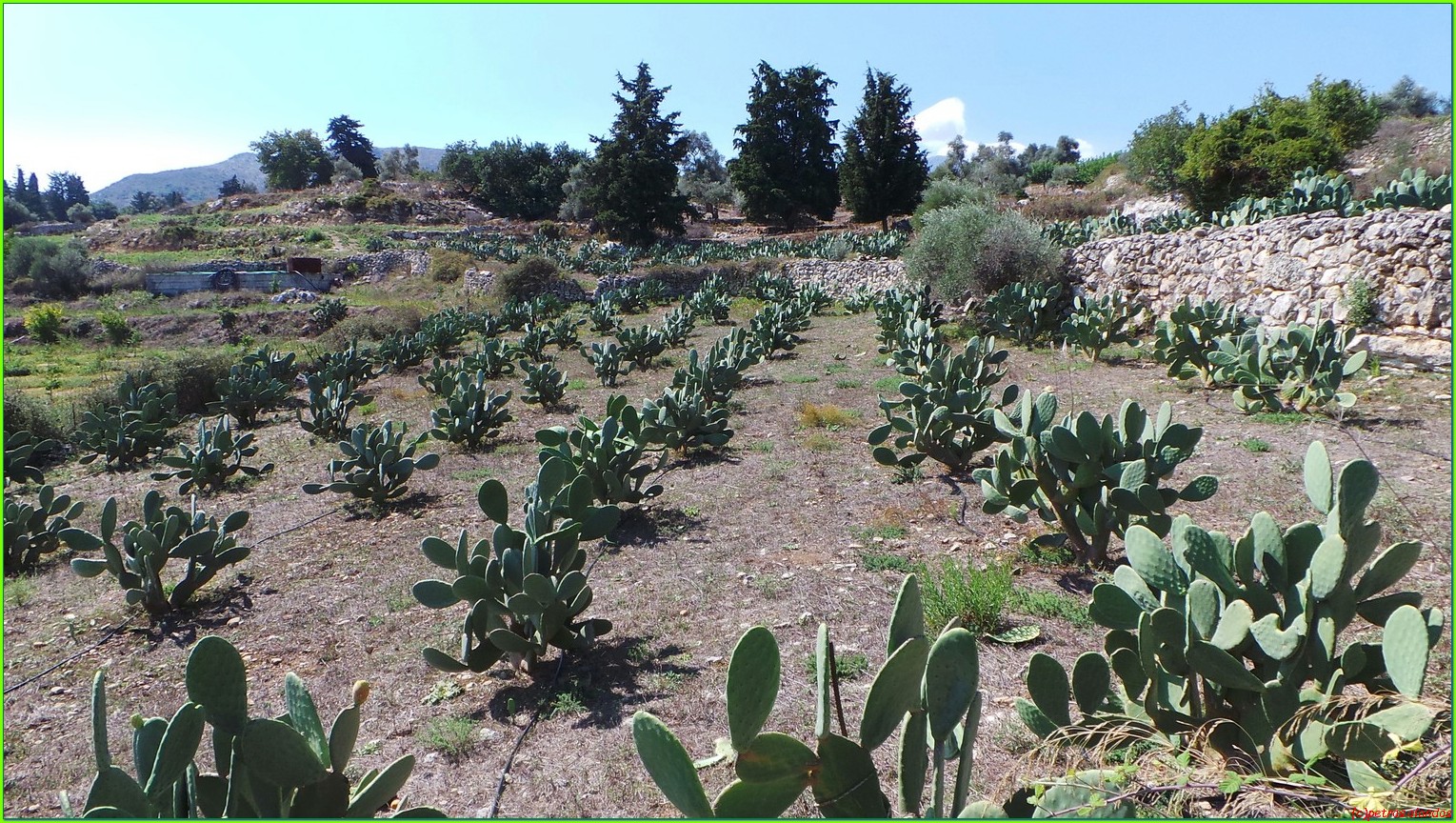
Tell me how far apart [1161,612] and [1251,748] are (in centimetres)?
49

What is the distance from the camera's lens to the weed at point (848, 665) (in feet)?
9.59

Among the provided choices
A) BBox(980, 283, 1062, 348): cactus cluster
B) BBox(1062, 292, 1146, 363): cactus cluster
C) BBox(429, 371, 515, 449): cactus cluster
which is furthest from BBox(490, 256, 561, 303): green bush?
BBox(1062, 292, 1146, 363): cactus cluster

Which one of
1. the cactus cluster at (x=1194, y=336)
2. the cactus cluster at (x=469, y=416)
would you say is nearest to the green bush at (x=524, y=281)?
the cactus cluster at (x=469, y=416)

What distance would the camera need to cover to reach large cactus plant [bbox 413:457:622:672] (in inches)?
117

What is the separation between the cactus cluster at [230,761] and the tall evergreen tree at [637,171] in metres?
33.9

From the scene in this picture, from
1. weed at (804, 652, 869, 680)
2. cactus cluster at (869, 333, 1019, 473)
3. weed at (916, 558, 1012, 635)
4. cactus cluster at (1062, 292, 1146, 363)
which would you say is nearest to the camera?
weed at (804, 652, 869, 680)

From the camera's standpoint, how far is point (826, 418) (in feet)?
24.6

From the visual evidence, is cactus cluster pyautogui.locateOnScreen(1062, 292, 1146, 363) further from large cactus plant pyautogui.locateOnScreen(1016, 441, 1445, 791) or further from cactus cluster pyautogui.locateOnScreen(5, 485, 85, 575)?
cactus cluster pyautogui.locateOnScreen(5, 485, 85, 575)

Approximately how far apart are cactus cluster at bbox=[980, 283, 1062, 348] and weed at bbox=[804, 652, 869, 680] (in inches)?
368

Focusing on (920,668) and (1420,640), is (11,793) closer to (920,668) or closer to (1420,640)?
(920,668)

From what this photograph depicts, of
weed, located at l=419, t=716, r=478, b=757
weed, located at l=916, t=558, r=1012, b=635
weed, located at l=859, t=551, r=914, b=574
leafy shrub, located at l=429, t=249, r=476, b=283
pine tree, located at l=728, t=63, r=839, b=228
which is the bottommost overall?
weed, located at l=419, t=716, r=478, b=757

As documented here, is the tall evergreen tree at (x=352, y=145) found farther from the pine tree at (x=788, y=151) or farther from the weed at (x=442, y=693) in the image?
the weed at (x=442, y=693)

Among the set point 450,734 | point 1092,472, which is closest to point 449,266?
point 450,734

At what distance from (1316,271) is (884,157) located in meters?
26.4
